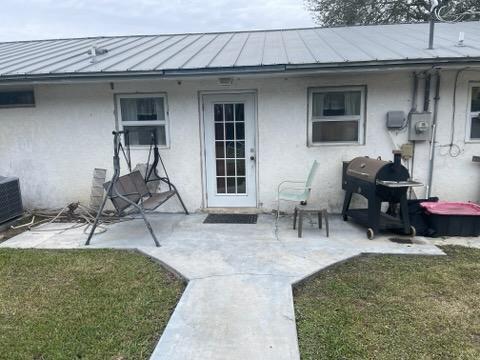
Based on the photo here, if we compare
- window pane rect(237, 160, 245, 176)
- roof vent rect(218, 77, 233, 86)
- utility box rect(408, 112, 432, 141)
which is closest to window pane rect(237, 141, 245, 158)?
window pane rect(237, 160, 245, 176)

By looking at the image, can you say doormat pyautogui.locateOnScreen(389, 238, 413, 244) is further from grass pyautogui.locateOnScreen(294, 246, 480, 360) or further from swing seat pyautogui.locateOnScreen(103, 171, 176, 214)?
swing seat pyautogui.locateOnScreen(103, 171, 176, 214)

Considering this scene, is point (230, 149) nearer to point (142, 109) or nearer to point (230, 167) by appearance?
point (230, 167)

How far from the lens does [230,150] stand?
638 cm

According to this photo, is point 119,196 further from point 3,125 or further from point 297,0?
point 297,0

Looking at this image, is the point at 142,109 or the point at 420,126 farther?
the point at 142,109

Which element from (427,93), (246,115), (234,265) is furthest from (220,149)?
(427,93)

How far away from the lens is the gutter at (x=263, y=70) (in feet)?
17.2

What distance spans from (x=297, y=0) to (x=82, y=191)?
16214mm

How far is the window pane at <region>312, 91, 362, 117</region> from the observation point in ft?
19.6

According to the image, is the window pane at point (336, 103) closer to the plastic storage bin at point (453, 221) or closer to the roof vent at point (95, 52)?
the plastic storage bin at point (453, 221)

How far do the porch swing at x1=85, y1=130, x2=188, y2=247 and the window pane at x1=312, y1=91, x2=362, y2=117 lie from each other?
282cm

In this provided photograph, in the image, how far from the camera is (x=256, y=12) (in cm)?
1775

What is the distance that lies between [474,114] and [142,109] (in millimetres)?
5604

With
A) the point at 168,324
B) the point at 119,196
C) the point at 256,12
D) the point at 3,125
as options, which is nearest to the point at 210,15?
the point at 256,12
